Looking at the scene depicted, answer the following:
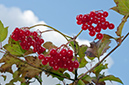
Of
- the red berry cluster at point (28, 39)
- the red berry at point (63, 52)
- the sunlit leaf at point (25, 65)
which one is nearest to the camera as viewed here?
the red berry at point (63, 52)

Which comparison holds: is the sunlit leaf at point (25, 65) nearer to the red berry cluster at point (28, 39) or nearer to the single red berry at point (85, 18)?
the red berry cluster at point (28, 39)

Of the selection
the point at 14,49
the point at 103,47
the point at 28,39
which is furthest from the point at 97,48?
the point at 14,49

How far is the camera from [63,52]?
1301 mm

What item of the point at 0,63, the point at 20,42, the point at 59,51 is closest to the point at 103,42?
the point at 59,51

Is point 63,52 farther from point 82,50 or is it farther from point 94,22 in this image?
point 94,22

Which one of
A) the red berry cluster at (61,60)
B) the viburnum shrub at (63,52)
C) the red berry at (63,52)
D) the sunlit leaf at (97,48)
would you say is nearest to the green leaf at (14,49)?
the viburnum shrub at (63,52)

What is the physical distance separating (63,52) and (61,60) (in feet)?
0.23

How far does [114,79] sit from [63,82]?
0.40 meters

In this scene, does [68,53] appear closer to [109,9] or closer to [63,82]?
[63,82]

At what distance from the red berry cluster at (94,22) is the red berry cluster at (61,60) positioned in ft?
0.92

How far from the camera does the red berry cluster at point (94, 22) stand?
1465mm

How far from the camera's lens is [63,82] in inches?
60.6

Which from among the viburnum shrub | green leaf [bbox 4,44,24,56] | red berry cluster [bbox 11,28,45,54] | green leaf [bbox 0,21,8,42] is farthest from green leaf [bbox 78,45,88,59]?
green leaf [bbox 0,21,8,42]

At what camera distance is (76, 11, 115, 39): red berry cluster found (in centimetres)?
146
